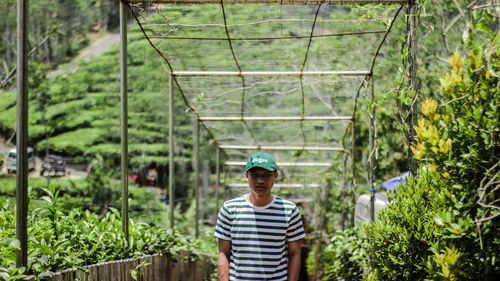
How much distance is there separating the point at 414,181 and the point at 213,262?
19.8ft

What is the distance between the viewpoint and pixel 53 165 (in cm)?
998

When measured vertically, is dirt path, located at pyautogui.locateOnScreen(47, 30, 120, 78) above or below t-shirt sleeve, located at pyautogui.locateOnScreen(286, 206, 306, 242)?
above

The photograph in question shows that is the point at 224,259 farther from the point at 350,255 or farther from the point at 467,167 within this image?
the point at 350,255

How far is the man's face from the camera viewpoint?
8.40ft

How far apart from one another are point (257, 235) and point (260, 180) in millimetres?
261

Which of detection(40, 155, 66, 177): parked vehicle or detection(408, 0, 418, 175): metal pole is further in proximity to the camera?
detection(40, 155, 66, 177): parked vehicle

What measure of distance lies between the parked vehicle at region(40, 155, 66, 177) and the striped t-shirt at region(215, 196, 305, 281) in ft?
23.9

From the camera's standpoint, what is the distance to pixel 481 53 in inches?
84.7

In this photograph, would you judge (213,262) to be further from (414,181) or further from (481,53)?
(481,53)

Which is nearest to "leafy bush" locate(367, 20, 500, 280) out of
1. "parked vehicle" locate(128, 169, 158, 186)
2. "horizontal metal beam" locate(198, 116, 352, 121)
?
"horizontal metal beam" locate(198, 116, 352, 121)

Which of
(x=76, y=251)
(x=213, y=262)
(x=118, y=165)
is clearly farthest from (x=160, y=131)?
(x=76, y=251)

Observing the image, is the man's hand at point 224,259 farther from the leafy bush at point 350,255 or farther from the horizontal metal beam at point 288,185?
the horizontal metal beam at point 288,185

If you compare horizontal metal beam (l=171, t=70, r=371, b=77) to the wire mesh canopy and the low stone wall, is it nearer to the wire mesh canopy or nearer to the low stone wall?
the wire mesh canopy

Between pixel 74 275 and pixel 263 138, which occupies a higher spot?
pixel 263 138
